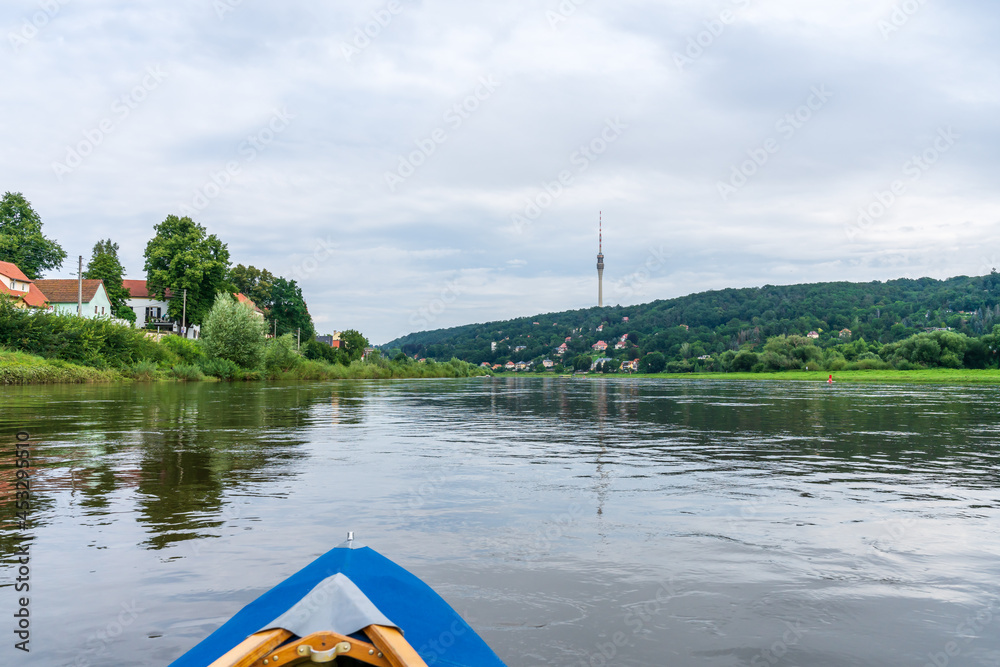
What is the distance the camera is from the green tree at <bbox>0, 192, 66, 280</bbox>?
72.7 meters

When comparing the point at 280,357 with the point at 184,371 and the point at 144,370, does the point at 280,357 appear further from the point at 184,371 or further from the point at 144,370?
the point at 144,370

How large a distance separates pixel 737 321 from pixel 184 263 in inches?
3483

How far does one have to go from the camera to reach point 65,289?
72.6 m

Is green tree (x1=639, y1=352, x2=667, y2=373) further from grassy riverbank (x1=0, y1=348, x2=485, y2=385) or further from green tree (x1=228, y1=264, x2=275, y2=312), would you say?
green tree (x1=228, y1=264, x2=275, y2=312)

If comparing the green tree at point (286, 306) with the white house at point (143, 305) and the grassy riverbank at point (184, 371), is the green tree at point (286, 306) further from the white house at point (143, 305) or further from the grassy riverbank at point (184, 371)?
the grassy riverbank at point (184, 371)

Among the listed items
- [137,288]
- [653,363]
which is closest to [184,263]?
[137,288]

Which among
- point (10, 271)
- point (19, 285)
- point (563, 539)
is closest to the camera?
point (563, 539)

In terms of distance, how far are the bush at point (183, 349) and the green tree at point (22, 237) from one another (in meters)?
33.7

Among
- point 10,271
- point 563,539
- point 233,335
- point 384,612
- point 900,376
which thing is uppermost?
point 10,271

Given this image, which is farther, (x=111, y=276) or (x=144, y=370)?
(x=111, y=276)

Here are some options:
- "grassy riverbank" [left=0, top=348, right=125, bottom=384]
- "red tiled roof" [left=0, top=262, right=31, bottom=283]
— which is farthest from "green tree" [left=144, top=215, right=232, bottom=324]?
"grassy riverbank" [left=0, top=348, right=125, bottom=384]

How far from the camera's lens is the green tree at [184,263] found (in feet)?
213

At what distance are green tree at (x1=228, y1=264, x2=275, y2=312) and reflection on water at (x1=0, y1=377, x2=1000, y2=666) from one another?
84.5 meters

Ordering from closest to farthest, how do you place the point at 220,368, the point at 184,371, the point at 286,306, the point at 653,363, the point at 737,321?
the point at 184,371 < the point at 220,368 < the point at 286,306 < the point at 737,321 < the point at 653,363
